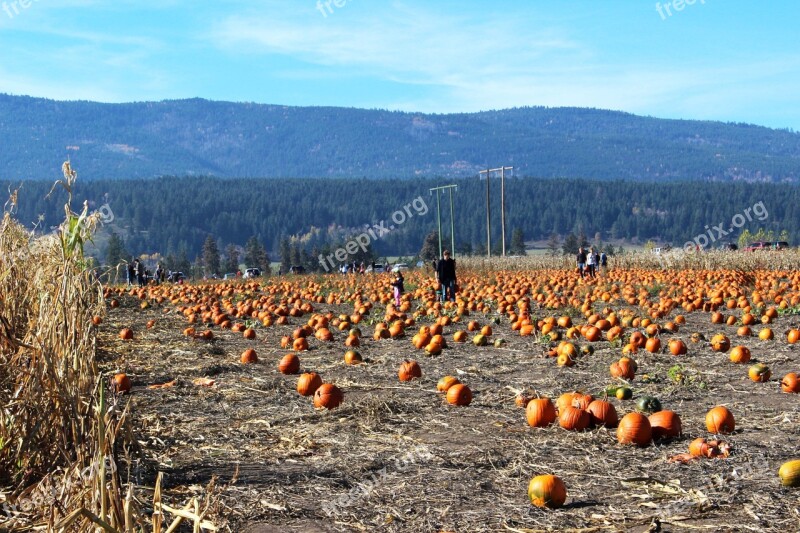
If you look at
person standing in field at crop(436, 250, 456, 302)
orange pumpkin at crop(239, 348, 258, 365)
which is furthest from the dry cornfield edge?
person standing in field at crop(436, 250, 456, 302)

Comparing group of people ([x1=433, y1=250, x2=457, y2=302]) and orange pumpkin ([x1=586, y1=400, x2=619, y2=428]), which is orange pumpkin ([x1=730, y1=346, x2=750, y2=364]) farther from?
A: group of people ([x1=433, y1=250, x2=457, y2=302])

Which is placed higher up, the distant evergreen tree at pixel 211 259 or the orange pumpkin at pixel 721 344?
the orange pumpkin at pixel 721 344

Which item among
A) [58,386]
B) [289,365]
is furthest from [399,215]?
[58,386]

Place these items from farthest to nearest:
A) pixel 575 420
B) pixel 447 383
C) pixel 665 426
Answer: pixel 447 383
pixel 575 420
pixel 665 426

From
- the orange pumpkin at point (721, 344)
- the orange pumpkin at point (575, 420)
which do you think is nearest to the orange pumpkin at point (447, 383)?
the orange pumpkin at point (575, 420)

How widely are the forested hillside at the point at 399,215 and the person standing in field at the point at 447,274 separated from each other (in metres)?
137

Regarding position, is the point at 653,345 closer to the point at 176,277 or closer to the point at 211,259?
the point at 176,277

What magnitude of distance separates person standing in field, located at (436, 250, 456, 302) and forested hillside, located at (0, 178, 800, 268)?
137 metres

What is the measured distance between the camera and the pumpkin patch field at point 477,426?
4520 mm

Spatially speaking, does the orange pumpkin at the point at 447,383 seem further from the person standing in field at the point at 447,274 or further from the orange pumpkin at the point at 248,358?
the person standing in field at the point at 447,274

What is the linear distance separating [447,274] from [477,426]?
12510 mm

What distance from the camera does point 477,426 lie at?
6.53 metres

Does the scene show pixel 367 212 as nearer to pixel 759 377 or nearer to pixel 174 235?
pixel 174 235

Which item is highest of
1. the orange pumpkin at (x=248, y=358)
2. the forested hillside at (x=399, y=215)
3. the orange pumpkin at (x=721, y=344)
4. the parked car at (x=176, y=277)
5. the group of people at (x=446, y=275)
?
the forested hillside at (x=399, y=215)
